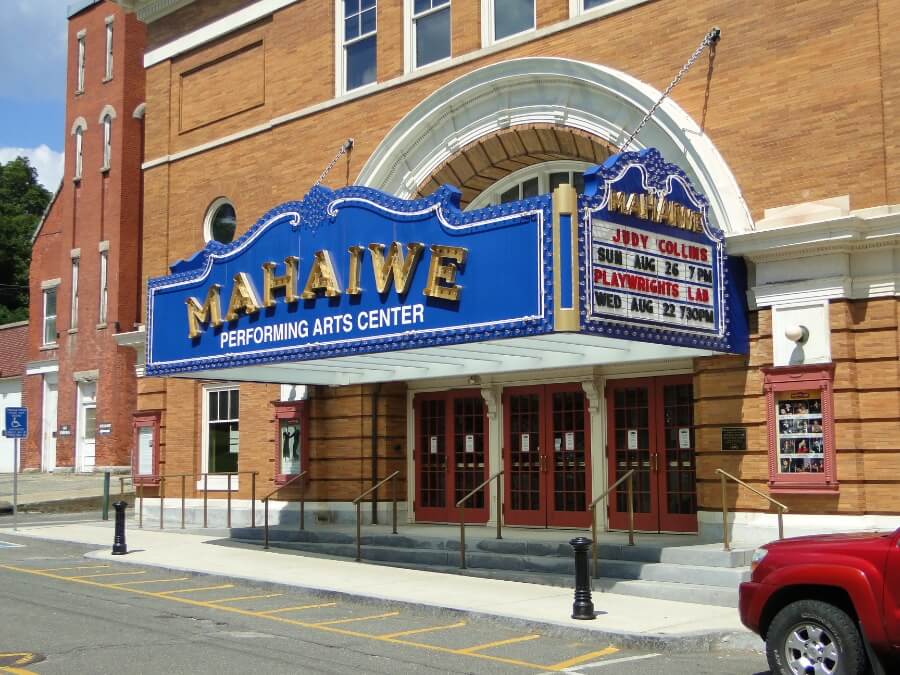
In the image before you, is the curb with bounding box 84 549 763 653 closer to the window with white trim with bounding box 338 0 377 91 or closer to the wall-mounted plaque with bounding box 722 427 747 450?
the wall-mounted plaque with bounding box 722 427 747 450

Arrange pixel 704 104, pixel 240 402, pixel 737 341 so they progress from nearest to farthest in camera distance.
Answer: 1. pixel 737 341
2. pixel 704 104
3. pixel 240 402

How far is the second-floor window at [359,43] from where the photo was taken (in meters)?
22.2

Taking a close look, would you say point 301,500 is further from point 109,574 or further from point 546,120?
point 546,120

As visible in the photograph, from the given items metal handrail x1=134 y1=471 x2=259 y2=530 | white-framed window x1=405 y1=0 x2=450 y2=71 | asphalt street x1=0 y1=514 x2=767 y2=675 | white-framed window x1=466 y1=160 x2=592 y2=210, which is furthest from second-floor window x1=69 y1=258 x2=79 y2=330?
asphalt street x1=0 y1=514 x2=767 y2=675

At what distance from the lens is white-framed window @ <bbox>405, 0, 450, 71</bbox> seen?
20797mm

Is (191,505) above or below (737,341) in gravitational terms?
below

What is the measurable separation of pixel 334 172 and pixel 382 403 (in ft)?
15.9

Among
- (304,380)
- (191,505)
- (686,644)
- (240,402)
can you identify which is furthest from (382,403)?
(686,644)

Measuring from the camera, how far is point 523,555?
1642 centimetres

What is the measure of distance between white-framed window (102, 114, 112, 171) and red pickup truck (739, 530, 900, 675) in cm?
3367

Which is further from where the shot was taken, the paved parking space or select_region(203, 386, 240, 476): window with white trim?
select_region(203, 386, 240, 476): window with white trim

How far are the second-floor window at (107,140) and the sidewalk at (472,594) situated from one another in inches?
806

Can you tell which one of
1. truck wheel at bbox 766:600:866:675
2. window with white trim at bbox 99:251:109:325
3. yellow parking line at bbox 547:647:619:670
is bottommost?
yellow parking line at bbox 547:647:619:670

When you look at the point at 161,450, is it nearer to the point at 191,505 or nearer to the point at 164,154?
the point at 191,505
